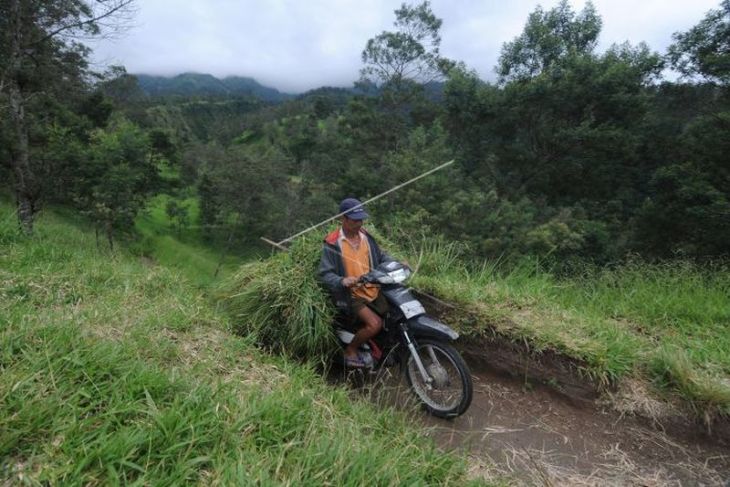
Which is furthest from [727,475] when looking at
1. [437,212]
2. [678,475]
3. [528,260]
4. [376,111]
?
[376,111]

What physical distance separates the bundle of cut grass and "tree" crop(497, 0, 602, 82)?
59.8ft

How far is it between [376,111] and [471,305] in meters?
22.6

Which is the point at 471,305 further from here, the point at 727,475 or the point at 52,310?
the point at 52,310

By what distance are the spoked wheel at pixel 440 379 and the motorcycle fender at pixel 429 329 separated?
80 millimetres

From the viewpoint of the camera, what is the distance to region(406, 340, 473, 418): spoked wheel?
3.33 meters

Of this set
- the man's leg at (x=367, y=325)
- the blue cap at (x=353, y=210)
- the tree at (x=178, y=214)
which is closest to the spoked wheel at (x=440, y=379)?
the man's leg at (x=367, y=325)

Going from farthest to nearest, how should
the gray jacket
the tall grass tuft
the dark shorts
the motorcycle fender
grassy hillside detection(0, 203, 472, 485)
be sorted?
the dark shorts → the gray jacket → the motorcycle fender → the tall grass tuft → grassy hillside detection(0, 203, 472, 485)

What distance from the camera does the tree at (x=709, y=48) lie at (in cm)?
1238

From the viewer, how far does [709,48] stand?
12977mm

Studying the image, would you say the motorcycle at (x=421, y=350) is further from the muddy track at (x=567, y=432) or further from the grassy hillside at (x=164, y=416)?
the grassy hillside at (x=164, y=416)

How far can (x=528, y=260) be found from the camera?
5.70 m

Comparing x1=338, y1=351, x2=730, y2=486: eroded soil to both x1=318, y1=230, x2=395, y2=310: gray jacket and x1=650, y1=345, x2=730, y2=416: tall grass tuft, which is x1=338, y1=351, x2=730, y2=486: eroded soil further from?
x1=318, y1=230, x2=395, y2=310: gray jacket

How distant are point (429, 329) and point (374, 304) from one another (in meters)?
0.66

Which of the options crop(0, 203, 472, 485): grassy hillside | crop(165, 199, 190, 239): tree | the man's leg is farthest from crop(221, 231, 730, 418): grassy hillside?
crop(165, 199, 190, 239): tree
